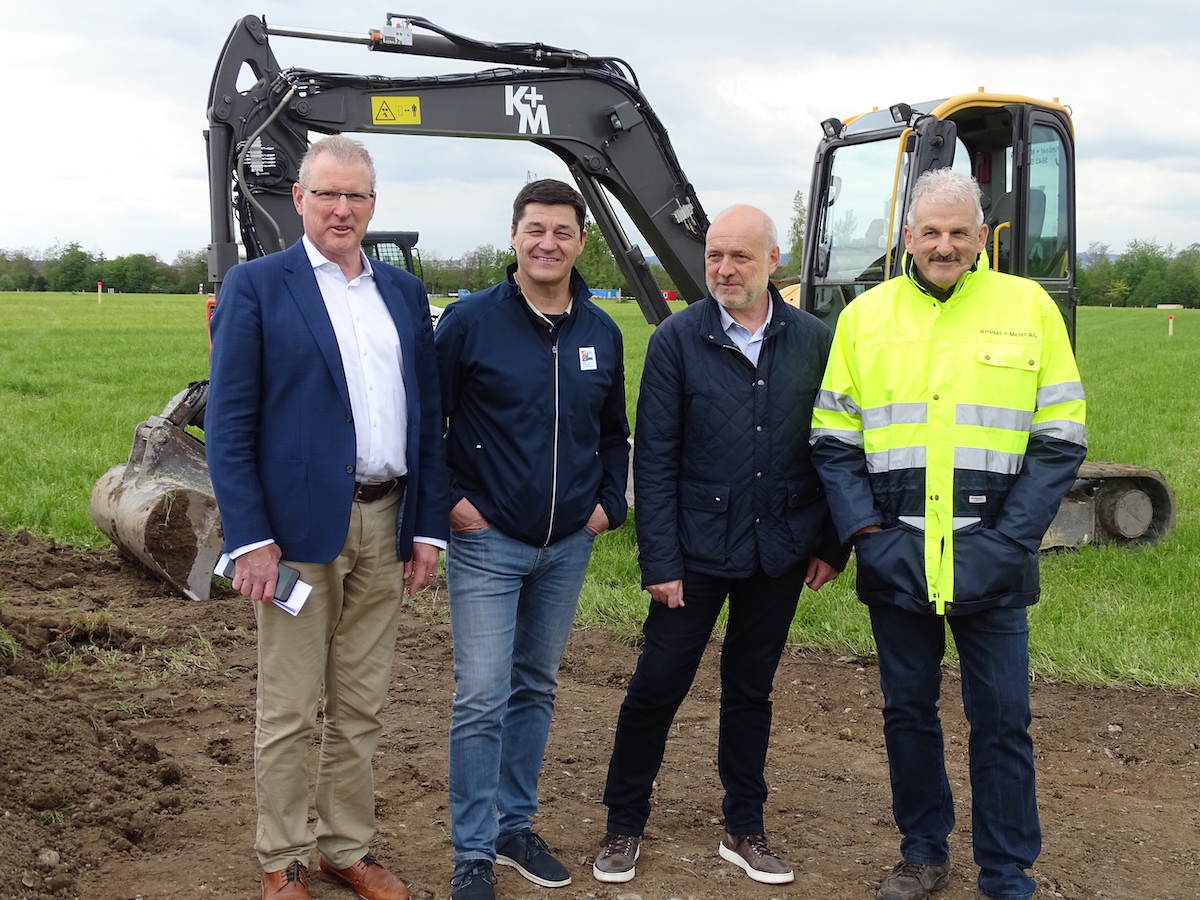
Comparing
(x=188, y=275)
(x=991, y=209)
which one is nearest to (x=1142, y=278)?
(x=188, y=275)

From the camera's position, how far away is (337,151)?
3.31 metres

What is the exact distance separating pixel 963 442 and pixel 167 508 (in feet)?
16.6

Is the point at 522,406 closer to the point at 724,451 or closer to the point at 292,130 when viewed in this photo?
the point at 724,451

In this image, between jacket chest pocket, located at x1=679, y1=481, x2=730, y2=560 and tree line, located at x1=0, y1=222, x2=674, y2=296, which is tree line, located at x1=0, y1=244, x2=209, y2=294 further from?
jacket chest pocket, located at x1=679, y1=481, x2=730, y2=560

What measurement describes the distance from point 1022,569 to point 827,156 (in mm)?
→ 5407

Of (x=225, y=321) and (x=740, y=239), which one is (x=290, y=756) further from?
(x=740, y=239)

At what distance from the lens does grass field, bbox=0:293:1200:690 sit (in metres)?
6.27

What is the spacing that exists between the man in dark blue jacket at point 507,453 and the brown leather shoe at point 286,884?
456mm

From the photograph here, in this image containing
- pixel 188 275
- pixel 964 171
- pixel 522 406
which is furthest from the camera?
pixel 188 275

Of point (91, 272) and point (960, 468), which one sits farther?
point (91, 272)

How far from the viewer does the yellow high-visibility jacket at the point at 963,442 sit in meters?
3.37

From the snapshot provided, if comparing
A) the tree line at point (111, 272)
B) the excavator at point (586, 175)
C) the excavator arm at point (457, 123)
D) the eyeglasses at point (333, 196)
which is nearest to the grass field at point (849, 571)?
the excavator at point (586, 175)

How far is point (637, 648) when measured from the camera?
648 cm

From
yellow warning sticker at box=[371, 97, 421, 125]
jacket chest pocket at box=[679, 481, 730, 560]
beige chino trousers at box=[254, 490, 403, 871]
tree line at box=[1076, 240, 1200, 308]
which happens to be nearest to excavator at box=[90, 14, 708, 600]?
yellow warning sticker at box=[371, 97, 421, 125]
